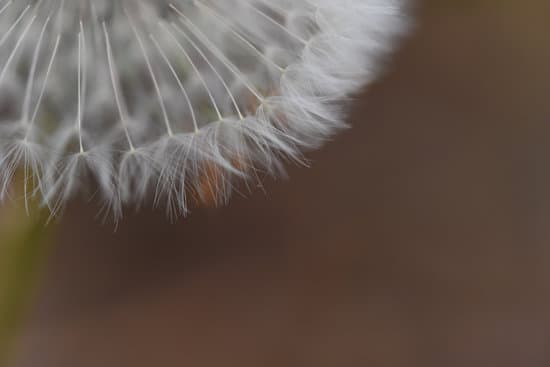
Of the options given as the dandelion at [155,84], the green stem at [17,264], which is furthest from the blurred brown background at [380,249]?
the dandelion at [155,84]

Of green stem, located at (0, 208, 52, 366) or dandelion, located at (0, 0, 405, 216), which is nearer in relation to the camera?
dandelion, located at (0, 0, 405, 216)

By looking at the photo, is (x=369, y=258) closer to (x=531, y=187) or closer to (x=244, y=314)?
(x=244, y=314)

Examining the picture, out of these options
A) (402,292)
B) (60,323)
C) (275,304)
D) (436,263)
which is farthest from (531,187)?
(60,323)

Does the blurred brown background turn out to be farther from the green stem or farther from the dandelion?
the dandelion

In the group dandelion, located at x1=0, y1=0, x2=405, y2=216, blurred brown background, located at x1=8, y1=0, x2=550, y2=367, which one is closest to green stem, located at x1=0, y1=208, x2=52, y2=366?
blurred brown background, located at x1=8, y1=0, x2=550, y2=367

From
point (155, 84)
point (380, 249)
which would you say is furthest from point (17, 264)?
Answer: point (380, 249)

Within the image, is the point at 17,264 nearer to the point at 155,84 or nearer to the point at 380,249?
the point at 155,84

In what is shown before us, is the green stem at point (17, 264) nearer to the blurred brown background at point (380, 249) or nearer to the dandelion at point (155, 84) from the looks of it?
the blurred brown background at point (380, 249)
